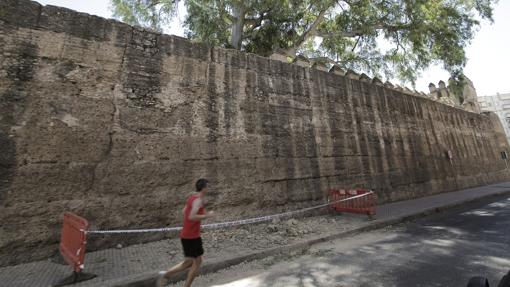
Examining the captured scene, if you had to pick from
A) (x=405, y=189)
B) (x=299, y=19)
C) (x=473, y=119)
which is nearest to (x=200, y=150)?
(x=405, y=189)

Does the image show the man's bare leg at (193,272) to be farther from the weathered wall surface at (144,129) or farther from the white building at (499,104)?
the white building at (499,104)

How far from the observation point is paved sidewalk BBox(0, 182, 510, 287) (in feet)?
12.1

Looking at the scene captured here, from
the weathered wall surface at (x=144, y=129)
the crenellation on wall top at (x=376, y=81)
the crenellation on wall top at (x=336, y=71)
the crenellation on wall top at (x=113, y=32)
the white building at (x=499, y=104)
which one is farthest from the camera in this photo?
the white building at (x=499, y=104)

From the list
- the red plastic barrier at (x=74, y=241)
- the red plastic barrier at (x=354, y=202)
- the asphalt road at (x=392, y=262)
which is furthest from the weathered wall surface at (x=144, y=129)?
the asphalt road at (x=392, y=262)

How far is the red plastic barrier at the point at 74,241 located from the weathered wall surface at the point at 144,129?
2.02ft

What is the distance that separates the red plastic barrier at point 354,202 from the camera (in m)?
7.30

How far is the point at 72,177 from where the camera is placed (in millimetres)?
4812

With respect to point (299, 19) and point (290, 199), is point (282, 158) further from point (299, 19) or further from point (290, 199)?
point (299, 19)

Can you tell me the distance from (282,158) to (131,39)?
4423 mm

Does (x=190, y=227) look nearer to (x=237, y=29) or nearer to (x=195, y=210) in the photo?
(x=195, y=210)

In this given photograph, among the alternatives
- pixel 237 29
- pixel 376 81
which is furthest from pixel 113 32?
pixel 376 81

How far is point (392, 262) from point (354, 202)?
3407 millimetres

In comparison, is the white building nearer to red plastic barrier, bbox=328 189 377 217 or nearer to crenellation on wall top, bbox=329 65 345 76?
crenellation on wall top, bbox=329 65 345 76

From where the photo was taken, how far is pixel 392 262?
4.29 m
